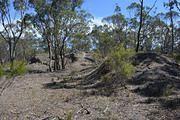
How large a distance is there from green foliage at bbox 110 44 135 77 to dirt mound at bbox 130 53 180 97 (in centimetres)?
106

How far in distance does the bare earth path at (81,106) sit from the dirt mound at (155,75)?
101 cm

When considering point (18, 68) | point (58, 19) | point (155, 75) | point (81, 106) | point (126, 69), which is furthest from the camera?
point (58, 19)

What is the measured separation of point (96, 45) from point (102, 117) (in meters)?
52.7

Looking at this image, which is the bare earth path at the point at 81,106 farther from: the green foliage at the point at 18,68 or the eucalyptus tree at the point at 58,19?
the eucalyptus tree at the point at 58,19

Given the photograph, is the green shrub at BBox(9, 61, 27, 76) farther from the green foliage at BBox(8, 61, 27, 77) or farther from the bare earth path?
the bare earth path

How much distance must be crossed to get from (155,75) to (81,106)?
304 inches

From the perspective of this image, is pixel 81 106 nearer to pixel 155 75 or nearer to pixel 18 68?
pixel 18 68

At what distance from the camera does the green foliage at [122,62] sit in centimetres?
2089

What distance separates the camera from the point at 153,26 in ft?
218

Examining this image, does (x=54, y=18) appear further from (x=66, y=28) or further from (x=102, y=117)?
(x=102, y=117)

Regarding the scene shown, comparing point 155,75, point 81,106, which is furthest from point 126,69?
point 81,106

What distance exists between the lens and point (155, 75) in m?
23.2

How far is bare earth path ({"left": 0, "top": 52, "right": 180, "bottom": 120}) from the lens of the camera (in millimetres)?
14758

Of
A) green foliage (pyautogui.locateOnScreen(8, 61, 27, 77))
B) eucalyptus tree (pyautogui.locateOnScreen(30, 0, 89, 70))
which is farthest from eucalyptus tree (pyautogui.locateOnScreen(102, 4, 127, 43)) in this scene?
green foliage (pyautogui.locateOnScreen(8, 61, 27, 77))
